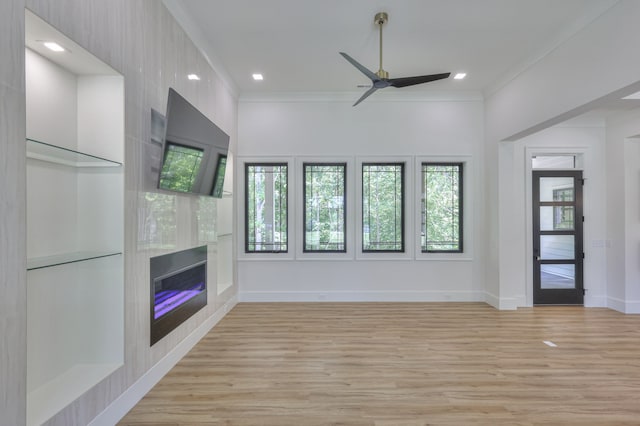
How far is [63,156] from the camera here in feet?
6.65

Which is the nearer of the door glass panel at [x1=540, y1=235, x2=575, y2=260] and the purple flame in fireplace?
the purple flame in fireplace

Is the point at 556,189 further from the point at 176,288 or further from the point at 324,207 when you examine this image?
the point at 176,288

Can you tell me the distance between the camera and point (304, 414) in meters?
2.34

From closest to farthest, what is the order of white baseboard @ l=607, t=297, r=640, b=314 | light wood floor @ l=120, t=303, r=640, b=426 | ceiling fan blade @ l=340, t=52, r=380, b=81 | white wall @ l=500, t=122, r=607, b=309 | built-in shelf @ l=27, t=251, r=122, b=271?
1. built-in shelf @ l=27, t=251, r=122, b=271
2. light wood floor @ l=120, t=303, r=640, b=426
3. ceiling fan blade @ l=340, t=52, r=380, b=81
4. white baseboard @ l=607, t=297, r=640, b=314
5. white wall @ l=500, t=122, r=607, b=309

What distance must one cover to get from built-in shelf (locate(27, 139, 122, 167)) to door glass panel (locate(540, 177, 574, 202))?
6106mm

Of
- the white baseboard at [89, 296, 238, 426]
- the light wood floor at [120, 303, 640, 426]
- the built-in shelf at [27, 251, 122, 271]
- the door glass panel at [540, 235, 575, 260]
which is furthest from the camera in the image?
the door glass panel at [540, 235, 575, 260]

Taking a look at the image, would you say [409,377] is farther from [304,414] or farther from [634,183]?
[634,183]

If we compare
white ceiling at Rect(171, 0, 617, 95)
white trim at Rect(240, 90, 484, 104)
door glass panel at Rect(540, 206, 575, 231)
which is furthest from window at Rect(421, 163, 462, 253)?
white ceiling at Rect(171, 0, 617, 95)

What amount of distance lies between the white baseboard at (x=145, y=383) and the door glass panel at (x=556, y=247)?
215 inches

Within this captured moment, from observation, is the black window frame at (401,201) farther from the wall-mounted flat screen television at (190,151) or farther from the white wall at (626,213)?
the white wall at (626,213)

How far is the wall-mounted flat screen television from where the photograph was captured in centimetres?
261

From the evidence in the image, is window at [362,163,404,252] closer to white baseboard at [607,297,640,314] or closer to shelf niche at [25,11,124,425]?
white baseboard at [607,297,640,314]

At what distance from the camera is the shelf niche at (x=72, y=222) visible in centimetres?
188

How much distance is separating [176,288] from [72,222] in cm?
120
